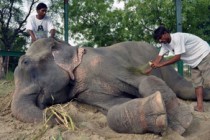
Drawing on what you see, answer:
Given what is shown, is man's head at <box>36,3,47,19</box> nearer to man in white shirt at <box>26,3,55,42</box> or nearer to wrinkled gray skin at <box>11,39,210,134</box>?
man in white shirt at <box>26,3,55,42</box>

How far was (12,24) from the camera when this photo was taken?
83.0 feet

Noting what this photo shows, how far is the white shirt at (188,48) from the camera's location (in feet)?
17.2

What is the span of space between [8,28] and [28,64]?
Answer: 835 inches

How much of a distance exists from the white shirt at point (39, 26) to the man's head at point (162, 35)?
6.64 feet

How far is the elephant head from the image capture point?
14.3 ft

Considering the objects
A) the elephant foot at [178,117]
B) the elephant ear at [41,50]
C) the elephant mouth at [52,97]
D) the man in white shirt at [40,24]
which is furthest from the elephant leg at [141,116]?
the man in white shirt at [40,24]

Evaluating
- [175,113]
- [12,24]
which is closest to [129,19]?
[12,24]

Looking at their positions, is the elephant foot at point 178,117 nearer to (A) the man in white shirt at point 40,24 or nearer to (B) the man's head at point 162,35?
(B) the man's head at point 162,35

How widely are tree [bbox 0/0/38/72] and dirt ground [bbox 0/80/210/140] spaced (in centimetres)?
2031

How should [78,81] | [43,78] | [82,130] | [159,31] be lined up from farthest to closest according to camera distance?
[159,31] < [78,81] < [43,78] < [82,130]

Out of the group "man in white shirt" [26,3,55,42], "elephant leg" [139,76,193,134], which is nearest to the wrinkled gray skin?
"elephant leg" [139,76,193,134]

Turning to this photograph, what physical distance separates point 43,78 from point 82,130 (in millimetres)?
965

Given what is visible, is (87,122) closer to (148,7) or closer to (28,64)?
(28,64)

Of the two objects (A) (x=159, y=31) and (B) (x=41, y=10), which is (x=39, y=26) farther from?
(A) (x=159, y=31)
